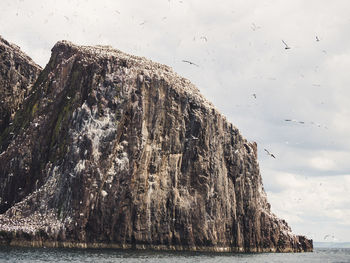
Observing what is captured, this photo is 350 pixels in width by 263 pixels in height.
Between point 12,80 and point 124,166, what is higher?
point 12,80

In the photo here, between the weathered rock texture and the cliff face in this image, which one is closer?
the cliff face

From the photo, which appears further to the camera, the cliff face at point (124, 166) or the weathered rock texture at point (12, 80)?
the weathered rock texture at point (12, 80)

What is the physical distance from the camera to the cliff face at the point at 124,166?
103 m

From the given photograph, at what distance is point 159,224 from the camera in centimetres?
10688

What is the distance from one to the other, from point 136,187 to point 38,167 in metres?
22.6

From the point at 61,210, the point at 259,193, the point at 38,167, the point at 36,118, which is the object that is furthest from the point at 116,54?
the point at 259,193

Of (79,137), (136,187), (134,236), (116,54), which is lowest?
(134,236)

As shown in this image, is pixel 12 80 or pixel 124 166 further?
pixel 12 80

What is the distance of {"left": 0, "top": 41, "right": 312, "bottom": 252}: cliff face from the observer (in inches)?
4038

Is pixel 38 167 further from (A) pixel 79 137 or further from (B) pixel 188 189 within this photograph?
(B) pixel 188 189

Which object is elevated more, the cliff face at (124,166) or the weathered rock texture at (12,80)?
the weathered rock texture at (12,80)

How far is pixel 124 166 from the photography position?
107 meters

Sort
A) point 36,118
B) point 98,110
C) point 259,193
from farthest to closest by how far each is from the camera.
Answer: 1. point 259,193
2. point 36,118
3. point 98,110

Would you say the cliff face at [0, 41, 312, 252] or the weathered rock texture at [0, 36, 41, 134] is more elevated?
the weathered rock texture at [0, 36, 41, 134]
